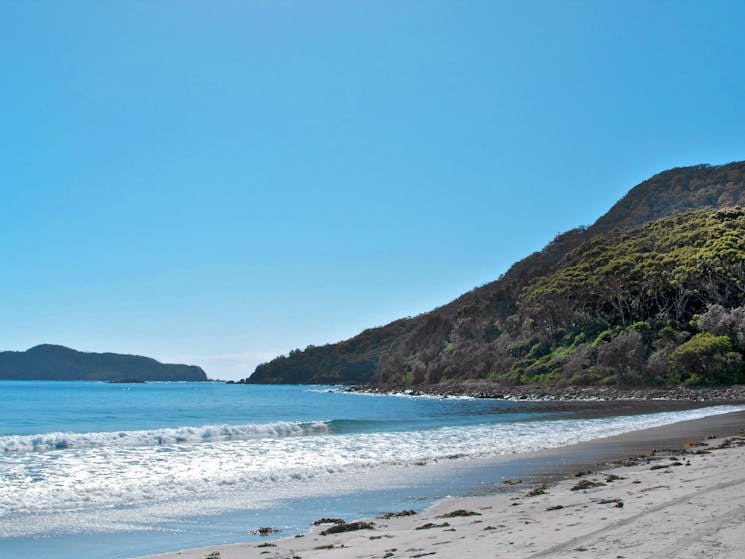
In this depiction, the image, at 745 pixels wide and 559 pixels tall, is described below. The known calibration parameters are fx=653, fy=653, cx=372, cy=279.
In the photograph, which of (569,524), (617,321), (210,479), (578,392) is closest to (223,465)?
(210,479)

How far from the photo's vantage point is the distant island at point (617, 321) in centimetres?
6053

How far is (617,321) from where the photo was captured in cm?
7656

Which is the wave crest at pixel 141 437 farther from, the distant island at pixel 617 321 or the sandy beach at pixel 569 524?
the distant island at pixel 617 321

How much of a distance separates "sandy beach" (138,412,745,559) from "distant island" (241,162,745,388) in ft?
164

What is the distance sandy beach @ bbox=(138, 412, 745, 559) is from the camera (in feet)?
22.8

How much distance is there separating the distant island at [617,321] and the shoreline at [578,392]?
194cm

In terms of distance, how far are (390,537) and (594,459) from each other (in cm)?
1082

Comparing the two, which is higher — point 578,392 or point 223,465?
point 223,465

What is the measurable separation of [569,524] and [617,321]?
7307 cm

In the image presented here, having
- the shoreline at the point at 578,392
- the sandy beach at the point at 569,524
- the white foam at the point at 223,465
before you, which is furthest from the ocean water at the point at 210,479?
the shoreline at the point at 578,392

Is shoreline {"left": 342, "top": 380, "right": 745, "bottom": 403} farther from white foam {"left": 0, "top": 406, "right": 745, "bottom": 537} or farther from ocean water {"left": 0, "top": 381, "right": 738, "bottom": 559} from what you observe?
white foam {"left": 0, "top": 406, "right": 745, "bottom": 537}

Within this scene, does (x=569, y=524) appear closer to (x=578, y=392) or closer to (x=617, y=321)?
(x=578, y=392)

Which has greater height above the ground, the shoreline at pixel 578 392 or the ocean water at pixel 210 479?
the ocean water at pixel 210 479

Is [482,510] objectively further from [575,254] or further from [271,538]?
[575,254]
